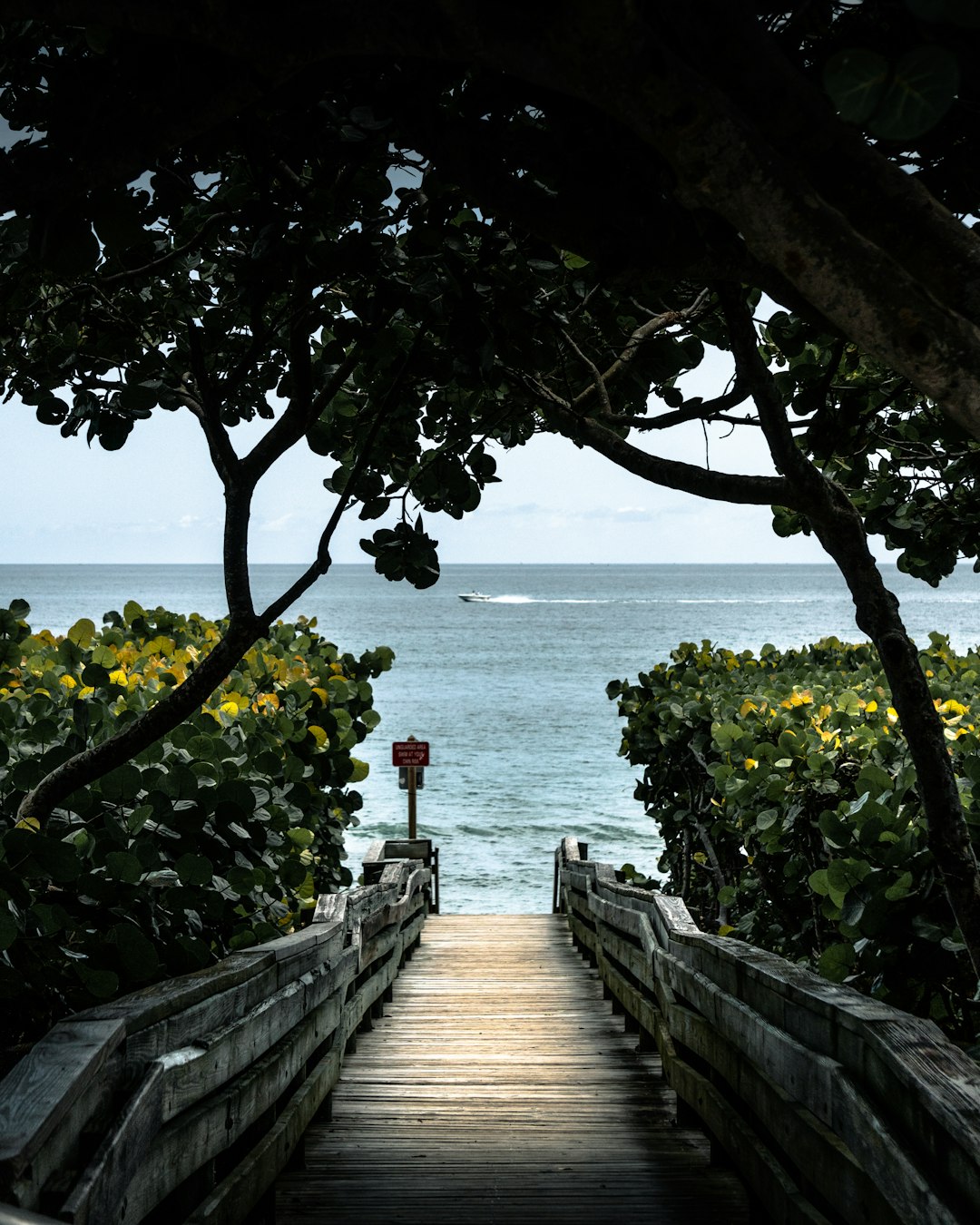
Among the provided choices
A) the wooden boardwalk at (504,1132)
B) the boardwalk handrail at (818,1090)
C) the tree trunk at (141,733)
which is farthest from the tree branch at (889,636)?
the tree trunk at (141,733)

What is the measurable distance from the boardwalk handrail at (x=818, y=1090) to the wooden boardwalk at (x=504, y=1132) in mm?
240

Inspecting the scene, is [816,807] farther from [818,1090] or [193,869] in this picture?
[193,869]

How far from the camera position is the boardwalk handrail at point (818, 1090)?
1.71m

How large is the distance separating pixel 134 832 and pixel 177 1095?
2.86 ft

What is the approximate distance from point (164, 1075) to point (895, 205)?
1.98 m

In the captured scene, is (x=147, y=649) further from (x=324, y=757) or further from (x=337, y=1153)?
(x=337, y=1153)

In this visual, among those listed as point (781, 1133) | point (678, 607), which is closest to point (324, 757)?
point (781, 1133)

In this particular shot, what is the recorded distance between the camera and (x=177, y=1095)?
6.98ft

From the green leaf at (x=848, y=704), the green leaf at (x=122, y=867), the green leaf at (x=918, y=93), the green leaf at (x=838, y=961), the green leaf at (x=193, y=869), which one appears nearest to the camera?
the green leaf at (x=918, y=93)

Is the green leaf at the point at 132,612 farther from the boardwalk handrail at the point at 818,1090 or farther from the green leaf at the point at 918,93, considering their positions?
the green leaf at the point at 918,93

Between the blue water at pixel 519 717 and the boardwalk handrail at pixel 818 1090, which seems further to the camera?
the blue water at pixel 519 717

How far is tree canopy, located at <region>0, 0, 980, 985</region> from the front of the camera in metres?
1.65

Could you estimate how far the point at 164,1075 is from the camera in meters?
2.03

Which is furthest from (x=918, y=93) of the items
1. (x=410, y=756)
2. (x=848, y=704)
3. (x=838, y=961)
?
(x=410, y=756)
